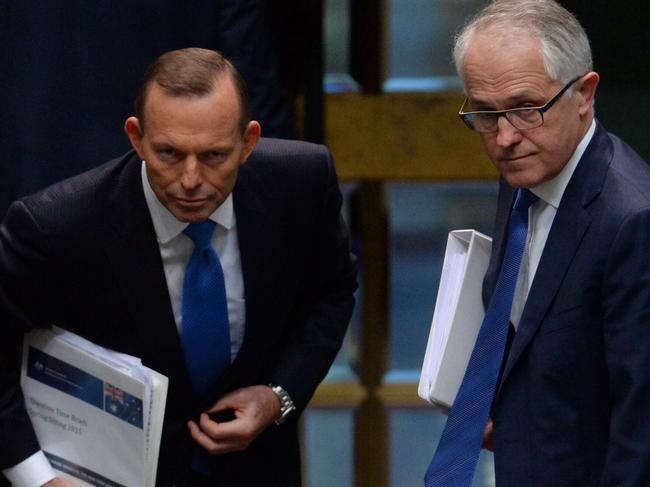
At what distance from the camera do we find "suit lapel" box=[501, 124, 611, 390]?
84.0 inches

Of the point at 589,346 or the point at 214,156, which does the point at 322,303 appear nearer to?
the point at 214,156

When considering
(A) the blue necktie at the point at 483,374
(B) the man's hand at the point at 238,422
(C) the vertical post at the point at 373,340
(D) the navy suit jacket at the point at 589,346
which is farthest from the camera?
(C) the vertical post at the point at 373,340

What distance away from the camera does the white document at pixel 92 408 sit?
2.35 metres

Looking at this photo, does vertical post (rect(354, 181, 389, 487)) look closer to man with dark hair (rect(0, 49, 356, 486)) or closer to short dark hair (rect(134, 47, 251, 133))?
man with dark hair (rect(0, 49, 356, 486))

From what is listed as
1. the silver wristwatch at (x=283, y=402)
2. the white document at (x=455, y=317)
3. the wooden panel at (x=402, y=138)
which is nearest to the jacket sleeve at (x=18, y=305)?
the silver wristwatch at (x=283, y=402)

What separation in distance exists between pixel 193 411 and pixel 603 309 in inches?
29.8

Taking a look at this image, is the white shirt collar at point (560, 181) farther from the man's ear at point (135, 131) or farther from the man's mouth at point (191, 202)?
the man's ear at point (135, 131)

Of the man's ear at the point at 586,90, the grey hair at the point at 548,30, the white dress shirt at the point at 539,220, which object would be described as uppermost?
the grey hair at the point at 548,30

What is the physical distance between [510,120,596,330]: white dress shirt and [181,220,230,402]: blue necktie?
0.47 meters

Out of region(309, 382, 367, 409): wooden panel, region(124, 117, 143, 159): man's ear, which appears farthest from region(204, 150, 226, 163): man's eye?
region(309, 382, 367, 409): wooden panel

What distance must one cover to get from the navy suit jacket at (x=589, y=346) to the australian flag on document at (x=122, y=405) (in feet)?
1.85

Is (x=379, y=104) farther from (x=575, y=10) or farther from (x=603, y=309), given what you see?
(x=603, y=309)

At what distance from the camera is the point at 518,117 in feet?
6.98

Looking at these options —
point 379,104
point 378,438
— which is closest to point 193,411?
point 379,104
